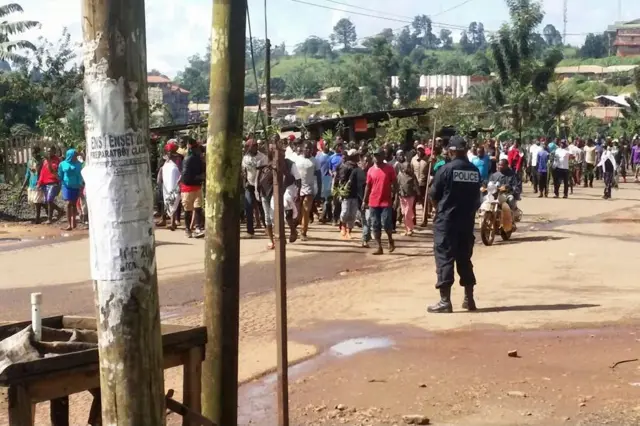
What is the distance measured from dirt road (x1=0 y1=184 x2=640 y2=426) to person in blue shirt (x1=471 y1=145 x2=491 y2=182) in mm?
3535

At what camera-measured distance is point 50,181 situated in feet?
66.6

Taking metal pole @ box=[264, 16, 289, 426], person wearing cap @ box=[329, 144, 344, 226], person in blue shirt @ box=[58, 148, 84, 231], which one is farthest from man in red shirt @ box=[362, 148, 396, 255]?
metal pole @ box=[264, 16, 289, 426]

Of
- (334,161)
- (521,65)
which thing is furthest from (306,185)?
(521,65)

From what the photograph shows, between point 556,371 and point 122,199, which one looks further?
point 556,371

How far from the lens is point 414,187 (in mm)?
18141

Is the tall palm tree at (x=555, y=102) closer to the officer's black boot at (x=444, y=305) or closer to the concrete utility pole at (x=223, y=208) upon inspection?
the officer's black boot at (x=444, y=305)

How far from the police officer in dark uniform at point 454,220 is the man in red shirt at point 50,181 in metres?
11.4

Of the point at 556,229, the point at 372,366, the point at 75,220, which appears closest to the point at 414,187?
the point at 556,229

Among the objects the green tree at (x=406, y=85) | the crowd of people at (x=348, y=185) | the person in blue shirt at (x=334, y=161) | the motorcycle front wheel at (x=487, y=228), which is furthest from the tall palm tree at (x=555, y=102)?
the motorcycle front wheel at (x=487, y=228)

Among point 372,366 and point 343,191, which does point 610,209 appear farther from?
point 372,366

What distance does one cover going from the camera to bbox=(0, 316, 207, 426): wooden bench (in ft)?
14.8

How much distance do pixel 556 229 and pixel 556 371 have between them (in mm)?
12039

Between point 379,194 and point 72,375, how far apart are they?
37.8ft

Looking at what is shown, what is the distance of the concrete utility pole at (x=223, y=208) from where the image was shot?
5.35 m
